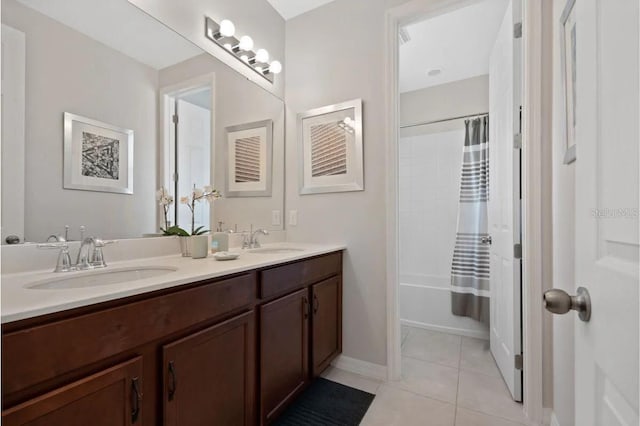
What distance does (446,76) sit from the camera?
9.43 feet

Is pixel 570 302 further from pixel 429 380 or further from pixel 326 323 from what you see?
pixel 429 380

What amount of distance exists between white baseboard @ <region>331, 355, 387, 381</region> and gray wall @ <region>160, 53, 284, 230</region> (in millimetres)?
1072

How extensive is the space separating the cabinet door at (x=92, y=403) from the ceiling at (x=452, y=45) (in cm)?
246

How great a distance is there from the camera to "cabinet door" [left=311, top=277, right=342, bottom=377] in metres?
1.73

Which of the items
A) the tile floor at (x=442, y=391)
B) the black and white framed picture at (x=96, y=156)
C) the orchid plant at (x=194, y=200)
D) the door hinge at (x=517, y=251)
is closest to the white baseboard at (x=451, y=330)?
the tile floor at (x=442, y=391)

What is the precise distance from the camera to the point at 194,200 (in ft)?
5.55

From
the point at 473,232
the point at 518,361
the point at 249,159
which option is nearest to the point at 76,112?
the point at 249,159

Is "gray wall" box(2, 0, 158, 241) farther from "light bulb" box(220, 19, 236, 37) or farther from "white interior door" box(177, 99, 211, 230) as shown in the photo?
"light bulb" box(220, 19, 236, 37)

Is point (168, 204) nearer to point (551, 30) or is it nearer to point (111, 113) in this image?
point (111, 113)

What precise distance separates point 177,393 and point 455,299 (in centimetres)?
250

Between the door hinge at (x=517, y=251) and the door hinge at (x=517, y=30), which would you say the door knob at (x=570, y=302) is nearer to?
the door hinge at (x=517, y=251)

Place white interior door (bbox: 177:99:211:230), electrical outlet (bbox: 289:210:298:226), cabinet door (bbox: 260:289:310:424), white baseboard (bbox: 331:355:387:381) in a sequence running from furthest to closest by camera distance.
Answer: electrical outlet (bbox: 289:210:298:226) → white baseboard (bbox: 331:355:387:381) → white interior door (bbox: 177:99:211:230) → cabinet door (bbox: 260:289:310:424)

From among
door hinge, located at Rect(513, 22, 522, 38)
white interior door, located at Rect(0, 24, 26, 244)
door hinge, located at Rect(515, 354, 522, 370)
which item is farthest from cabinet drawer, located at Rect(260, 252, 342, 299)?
door hinge, located at Rect(513, 22, 522, 38)

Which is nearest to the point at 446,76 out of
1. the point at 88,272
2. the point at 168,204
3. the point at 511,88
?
the point at 511,88
